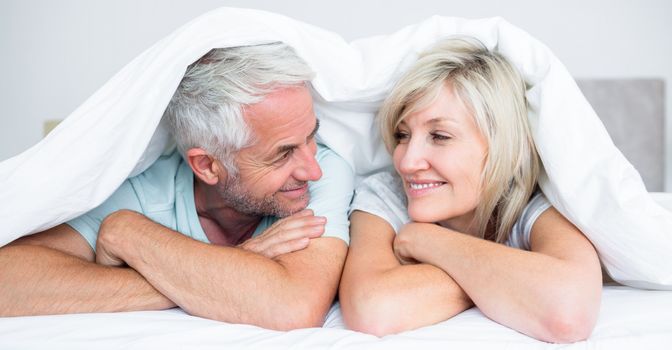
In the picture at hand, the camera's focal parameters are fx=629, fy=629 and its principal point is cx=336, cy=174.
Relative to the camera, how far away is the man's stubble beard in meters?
1.44

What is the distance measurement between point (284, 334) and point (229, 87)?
1.83 feet

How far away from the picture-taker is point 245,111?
4.44 ft

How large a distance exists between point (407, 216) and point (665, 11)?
190 cm

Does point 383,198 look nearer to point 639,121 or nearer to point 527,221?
point 527,221

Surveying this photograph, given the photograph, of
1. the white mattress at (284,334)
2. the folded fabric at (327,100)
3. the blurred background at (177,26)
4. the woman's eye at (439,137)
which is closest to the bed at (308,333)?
the white mattress at (284,334)

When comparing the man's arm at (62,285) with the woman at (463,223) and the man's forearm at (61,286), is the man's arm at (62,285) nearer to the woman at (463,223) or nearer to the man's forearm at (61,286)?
the man's forearm at (61,286)

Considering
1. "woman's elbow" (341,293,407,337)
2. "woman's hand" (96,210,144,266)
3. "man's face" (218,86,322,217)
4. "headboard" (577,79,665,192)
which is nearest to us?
"woman's elbow" (341,293,407,337)

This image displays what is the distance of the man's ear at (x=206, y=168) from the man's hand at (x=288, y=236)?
0.71 feet

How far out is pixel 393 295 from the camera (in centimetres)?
111

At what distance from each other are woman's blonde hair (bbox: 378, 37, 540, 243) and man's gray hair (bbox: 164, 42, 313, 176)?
244 mm

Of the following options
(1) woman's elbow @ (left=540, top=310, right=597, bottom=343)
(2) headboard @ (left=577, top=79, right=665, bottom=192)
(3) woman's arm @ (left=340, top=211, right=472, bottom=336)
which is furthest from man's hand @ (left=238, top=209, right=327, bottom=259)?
(2) headboard @ (left=577, top=79, right=665, bottom=192)

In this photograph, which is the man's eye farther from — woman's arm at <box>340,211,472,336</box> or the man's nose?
woman's arm at <box>340,211,472,336</box>

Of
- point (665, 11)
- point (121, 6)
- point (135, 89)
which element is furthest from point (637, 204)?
point (121, 6)

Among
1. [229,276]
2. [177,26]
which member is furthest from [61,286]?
[177,26]
